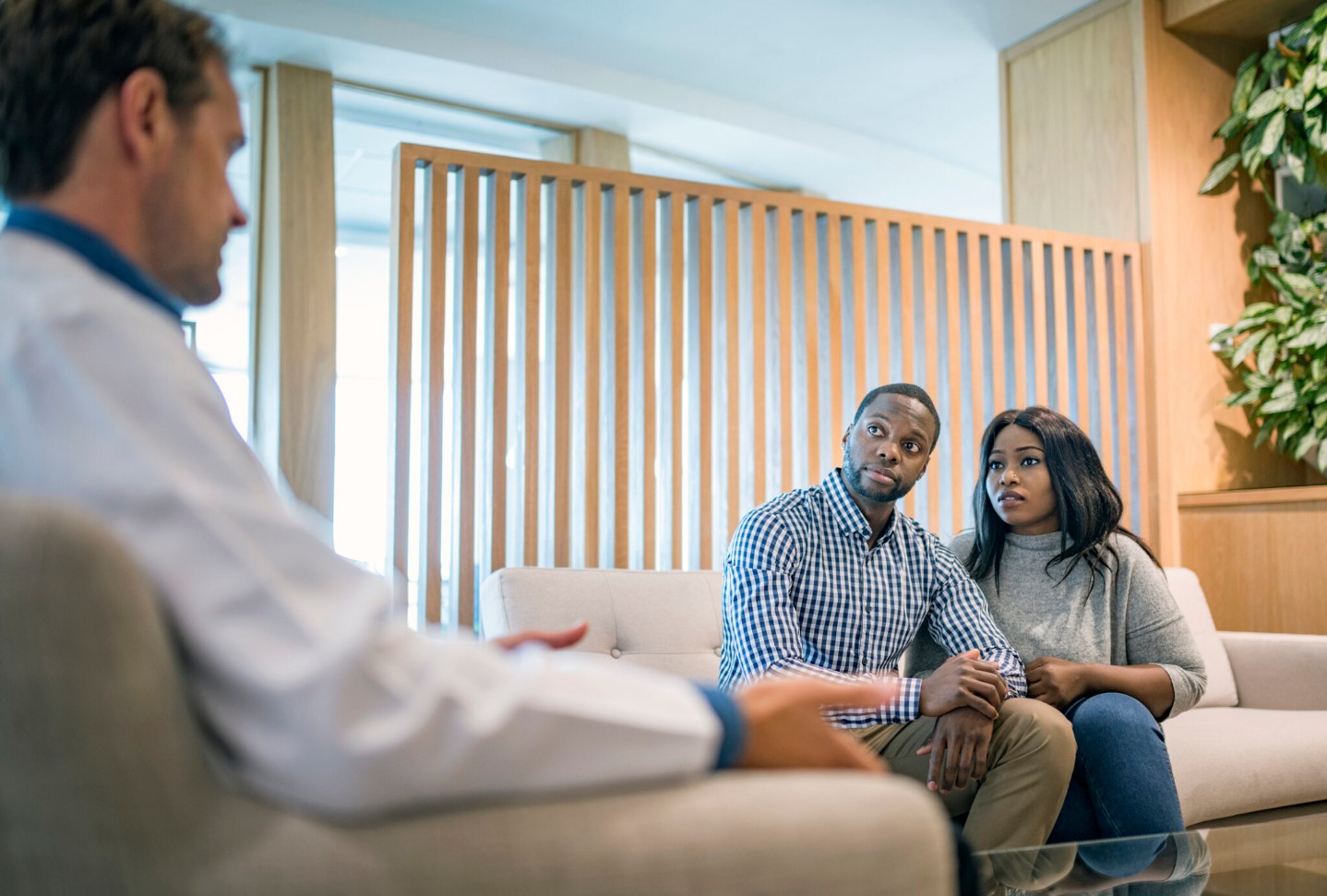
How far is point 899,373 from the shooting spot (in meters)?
3.77

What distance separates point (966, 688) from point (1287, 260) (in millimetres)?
2877

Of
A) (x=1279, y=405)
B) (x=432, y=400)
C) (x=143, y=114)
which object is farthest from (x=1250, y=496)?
(x=143, y=114)

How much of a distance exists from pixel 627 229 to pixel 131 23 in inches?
105

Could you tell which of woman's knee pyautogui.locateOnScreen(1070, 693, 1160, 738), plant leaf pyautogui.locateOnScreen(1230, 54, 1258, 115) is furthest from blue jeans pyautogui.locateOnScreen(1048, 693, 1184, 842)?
plant leaf pyautogui.locateOnScreen(1230, 54, 1258, 115)

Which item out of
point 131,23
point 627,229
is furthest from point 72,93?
point 627,229

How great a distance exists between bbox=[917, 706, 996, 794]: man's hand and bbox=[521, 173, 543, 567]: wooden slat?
1.46 m

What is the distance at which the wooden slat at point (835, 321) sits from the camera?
11.8ft

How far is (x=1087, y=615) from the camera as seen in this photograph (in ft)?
7.80

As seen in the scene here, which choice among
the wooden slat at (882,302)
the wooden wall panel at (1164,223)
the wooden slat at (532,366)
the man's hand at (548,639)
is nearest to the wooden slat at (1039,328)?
the wooden wall panel at (1164,223)

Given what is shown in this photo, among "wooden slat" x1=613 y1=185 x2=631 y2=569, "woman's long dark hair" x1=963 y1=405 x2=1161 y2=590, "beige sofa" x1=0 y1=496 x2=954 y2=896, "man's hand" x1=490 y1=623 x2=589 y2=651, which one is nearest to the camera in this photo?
"beige sofa" x1=0 y1=496 x2=954 y2=896

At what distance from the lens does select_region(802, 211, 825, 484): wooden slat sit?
11.6 feet

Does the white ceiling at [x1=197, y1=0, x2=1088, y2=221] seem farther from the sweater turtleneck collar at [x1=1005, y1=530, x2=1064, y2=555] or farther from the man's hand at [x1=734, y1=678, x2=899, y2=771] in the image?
the man's hand at [x1=734, y1=678, x2=899, y2=771]

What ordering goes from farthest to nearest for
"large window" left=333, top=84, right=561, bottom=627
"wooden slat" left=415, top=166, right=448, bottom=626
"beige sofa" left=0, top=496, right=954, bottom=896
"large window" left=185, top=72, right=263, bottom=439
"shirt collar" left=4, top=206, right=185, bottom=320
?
"large window" left=333, top=84, right=561, bottom=627
"large window" left=185, top=72, right=263, bottom=439
"wooden slat" left=415, top=166, right=448, bottom=626
"shirt collar" left=4, top=206, right=185, bottom=320
"beige sofa" left=0, top=496, right=954, bottom=896

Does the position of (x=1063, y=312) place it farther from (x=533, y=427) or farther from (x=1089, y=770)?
(x=1089, y=770)
